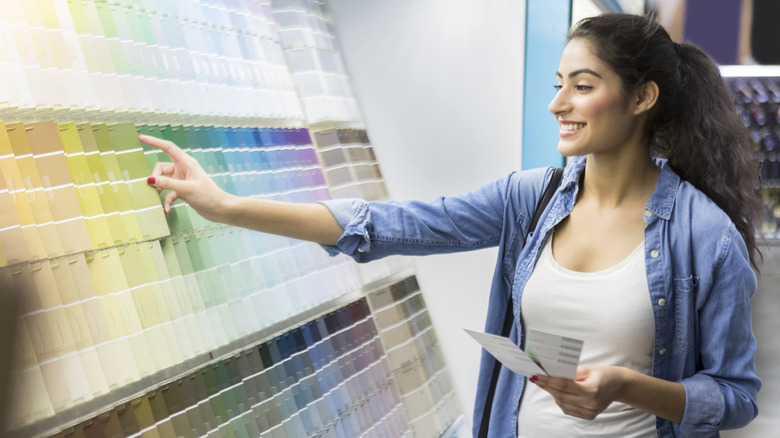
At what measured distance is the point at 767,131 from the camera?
4105 millimetres

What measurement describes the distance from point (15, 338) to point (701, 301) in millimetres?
1504

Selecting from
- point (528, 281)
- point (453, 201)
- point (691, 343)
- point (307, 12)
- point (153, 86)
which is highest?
point (307, 12)

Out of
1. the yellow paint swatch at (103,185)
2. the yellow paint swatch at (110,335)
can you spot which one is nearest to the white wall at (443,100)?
the yellow paint swatch at (103,185)

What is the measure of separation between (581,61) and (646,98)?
191 mm

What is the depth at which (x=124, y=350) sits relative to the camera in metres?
1.80

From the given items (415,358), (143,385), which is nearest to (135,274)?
(143,385)

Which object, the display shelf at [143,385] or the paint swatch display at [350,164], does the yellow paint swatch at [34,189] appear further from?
the paint swatch display at [350,164]

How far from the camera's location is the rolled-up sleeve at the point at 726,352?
1643mm

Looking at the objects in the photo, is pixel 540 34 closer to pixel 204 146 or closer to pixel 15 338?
pixel 204 146

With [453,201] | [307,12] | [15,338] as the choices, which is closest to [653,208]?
[453,201]

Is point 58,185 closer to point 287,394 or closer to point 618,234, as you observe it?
point 287,394

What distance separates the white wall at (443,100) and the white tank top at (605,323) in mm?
1646

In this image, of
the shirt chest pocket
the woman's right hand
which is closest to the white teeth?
the shirt chest pocket

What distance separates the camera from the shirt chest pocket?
1.69 metres
